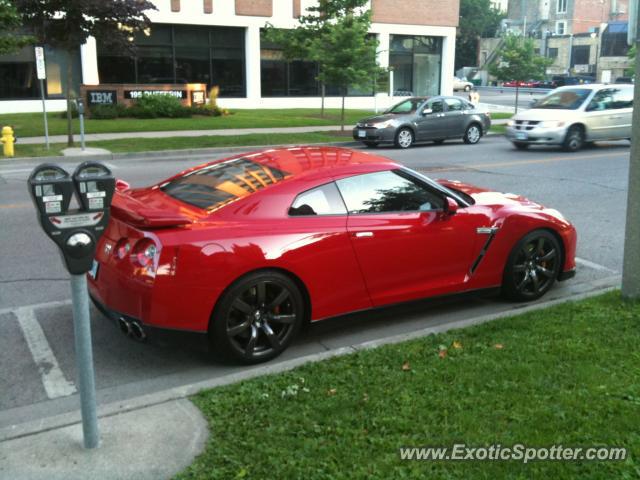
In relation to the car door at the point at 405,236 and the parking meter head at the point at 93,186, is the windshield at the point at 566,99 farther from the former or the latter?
the parking meter head at the point at 93,186

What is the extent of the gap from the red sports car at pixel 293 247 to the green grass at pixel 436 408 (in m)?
0.54

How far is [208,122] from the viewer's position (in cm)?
2514

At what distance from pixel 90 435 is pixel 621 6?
330 feet

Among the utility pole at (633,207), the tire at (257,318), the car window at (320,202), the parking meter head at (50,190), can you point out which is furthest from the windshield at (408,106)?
the parking meter head at (50,190)

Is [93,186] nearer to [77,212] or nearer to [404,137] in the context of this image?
[77,212]

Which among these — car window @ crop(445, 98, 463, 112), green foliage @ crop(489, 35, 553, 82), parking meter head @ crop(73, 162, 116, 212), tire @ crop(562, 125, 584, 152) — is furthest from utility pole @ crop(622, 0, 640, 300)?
green foliage @ crop(489, 35, 553, 82)

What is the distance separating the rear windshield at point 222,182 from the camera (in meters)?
4.93

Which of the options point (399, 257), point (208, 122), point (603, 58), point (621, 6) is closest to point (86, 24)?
point (208, 122)

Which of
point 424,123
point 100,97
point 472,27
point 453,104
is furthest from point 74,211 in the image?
point 472,27

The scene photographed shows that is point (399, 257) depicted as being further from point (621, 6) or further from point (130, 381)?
point (621, 6)

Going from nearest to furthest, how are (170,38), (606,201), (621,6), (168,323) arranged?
(168,323)
(606,201)
(170,38)
(621,6)

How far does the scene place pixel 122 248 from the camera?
15.2 feet

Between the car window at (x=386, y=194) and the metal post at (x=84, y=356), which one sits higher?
the car window at (x=386, y=194)

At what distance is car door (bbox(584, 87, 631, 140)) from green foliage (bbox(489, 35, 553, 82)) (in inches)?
408
